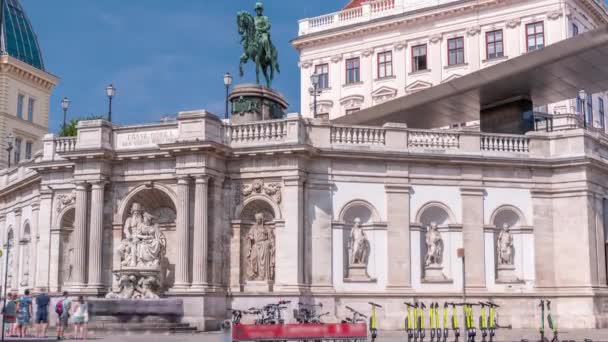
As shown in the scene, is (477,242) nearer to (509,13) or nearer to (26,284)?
(26,284)

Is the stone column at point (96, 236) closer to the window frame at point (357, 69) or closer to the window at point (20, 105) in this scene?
the window frame at point (357, 69)

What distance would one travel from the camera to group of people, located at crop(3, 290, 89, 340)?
2766 cm

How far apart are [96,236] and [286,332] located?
14278 millimetres

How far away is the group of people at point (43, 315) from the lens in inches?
1089

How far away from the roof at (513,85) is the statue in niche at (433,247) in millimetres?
9116

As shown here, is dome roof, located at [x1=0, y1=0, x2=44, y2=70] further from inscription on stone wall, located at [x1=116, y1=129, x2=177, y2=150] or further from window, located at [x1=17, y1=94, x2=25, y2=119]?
inscription on stone wall, located at [x1=116, y1=129, x2=177, y2=150]

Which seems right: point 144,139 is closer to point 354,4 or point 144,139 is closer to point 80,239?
point 80,239

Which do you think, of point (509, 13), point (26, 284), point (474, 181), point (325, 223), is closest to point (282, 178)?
point (325, 223)

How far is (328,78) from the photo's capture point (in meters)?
69.9

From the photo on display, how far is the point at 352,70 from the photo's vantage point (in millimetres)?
68875

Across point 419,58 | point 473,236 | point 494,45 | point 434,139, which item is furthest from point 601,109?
point 473,236

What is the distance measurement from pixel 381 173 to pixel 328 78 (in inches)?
1456

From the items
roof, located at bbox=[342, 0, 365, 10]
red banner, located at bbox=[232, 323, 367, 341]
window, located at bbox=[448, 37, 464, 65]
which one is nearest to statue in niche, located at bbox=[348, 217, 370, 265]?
red banner, located at bbox=[232, 323, 367, 341]

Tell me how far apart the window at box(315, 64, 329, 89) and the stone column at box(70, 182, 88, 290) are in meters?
38.3
